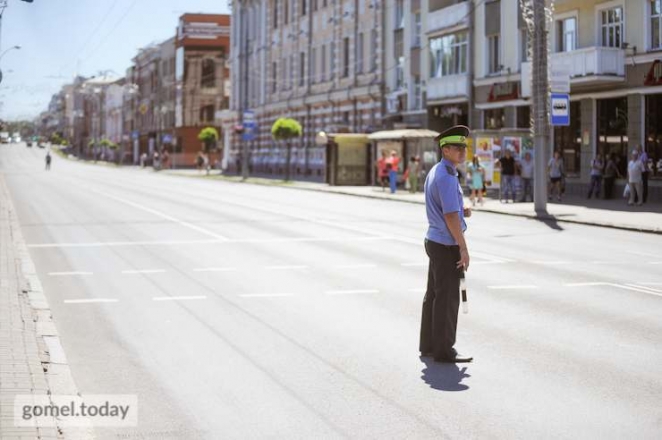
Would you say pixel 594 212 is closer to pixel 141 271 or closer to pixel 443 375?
pixel 141 271

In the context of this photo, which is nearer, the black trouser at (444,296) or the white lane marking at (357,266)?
the black trouser at (444,296)

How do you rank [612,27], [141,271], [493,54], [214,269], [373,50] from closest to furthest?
[141,271]
[214,269]
[612,27]
[493,54]
[373,50]

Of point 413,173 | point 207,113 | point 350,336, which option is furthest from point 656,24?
point 207,113

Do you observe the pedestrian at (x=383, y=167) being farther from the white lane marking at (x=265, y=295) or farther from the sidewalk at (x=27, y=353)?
the white lane marking at (x=265, y=295)

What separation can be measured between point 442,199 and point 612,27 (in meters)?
29.3

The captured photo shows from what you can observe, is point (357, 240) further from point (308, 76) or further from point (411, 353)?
point (308, 76)

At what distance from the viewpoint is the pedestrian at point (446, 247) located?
7.86m

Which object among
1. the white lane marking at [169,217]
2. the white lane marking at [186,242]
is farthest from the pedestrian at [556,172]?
the white lane marking at [186,242]

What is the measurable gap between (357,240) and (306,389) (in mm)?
12155

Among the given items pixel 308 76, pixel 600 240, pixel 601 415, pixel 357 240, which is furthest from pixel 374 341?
pixel 308 76

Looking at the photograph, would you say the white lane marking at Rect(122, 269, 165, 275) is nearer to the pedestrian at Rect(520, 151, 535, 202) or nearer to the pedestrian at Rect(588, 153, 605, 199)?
the pedestrian at Rect(520, 151, 535, 202)

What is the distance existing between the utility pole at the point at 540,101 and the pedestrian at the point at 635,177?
3612mm

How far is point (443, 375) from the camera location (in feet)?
24.6

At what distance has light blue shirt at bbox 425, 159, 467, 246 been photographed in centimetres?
782
